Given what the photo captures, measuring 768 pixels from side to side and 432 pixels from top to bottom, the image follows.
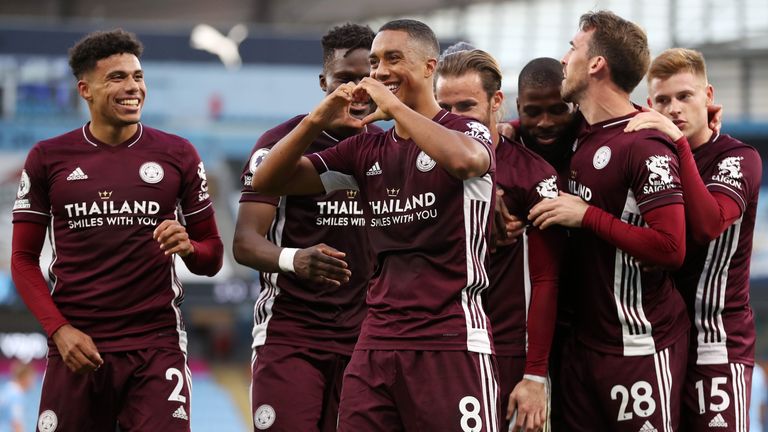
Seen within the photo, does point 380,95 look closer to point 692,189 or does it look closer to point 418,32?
point 418,32

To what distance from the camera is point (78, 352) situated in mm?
5332

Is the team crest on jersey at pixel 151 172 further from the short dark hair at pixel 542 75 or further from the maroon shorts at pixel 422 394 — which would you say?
the short dark hair at pixel 542 75

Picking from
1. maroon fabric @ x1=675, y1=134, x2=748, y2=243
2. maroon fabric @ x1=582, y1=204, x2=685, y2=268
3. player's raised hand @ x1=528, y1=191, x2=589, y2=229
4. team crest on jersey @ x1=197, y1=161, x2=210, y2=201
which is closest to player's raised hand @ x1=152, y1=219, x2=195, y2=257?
team crest on jersey @ x1=197, y1=161, x2=210, y2=201

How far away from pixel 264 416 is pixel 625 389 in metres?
1.78

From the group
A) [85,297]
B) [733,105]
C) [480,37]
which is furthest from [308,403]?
[480,37]

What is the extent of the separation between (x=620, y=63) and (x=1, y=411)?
14932mm

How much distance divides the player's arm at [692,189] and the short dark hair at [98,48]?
277 centimetres

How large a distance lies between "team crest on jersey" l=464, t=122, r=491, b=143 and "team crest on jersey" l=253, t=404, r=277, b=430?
5.99 ft

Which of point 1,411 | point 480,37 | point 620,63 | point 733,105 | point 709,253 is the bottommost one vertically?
point 1,411

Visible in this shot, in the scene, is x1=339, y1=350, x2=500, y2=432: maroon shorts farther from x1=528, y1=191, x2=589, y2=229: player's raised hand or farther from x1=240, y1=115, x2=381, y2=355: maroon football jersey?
x1=240, y1=115, x2=381, y2=355: maroon football jersey

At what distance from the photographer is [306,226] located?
572 cm

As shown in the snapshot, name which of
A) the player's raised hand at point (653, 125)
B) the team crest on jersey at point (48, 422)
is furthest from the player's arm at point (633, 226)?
the team crest on jersey at point (48, 422)

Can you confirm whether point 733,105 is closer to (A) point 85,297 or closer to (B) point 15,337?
(B) point 15,337

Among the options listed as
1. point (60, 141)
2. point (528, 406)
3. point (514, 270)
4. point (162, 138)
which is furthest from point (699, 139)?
point (60, 141)
